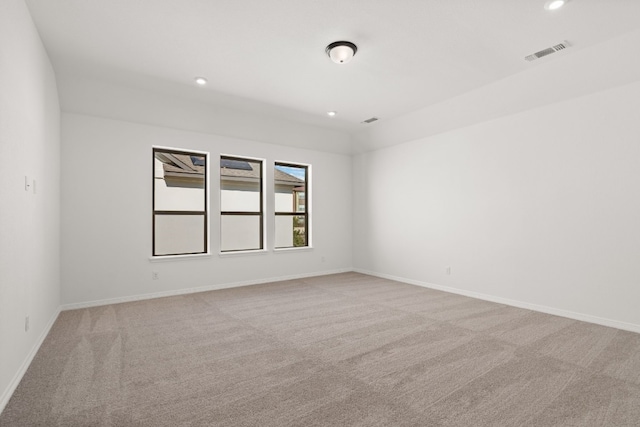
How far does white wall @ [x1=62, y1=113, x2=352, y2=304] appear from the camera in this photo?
443 centimetres

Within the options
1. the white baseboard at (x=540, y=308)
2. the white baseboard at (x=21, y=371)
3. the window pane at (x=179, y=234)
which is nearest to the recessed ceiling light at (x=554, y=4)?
the white baseboard at (x=540, y=308)

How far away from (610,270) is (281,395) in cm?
384

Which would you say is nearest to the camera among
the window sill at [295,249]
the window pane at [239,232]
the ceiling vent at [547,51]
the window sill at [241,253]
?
the ceiling vent at [547,51]

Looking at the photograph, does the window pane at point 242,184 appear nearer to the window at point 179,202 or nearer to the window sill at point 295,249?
the window at point 179,202

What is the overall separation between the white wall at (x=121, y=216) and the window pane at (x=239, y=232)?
0.28m

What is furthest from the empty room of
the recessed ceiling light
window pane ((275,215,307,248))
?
window pane ((275,215,307,248))

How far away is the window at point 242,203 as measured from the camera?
19.6 feet

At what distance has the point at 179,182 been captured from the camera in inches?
222

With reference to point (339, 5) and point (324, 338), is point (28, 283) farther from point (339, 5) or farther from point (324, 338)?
point (339, 5)

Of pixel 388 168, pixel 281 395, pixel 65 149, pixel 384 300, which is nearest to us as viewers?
pixel 281 395

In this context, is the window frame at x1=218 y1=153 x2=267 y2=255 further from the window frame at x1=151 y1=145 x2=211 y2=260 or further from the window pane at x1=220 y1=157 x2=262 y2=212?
the window frame at x1=151 y1=145 x2=211 y2=260

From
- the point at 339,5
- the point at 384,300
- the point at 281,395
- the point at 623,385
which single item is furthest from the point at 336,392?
the point at 339,5

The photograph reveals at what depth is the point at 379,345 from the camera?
3.10 meters

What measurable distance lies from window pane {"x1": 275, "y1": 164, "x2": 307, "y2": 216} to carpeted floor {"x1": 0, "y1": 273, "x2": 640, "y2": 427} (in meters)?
2.90
